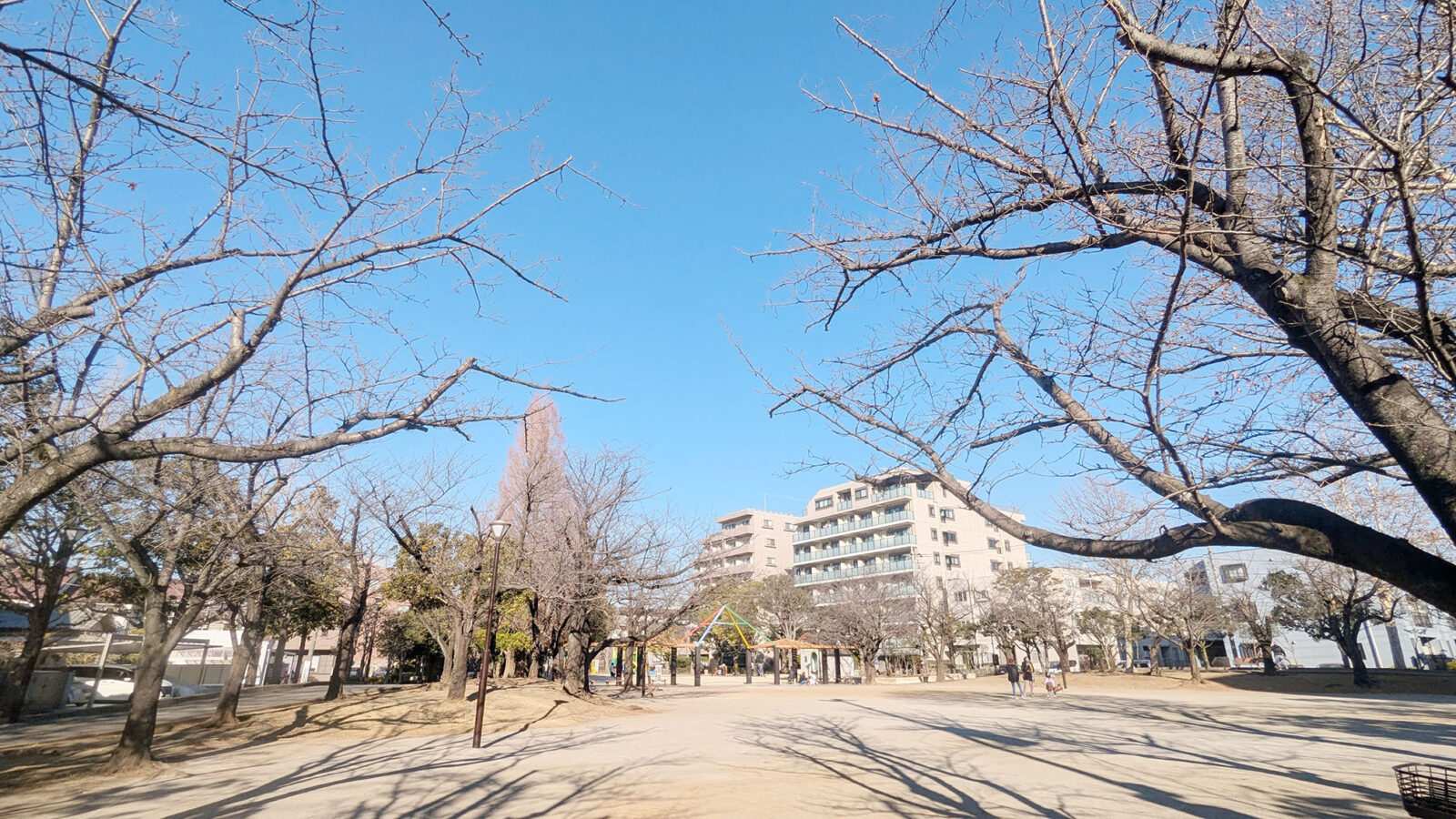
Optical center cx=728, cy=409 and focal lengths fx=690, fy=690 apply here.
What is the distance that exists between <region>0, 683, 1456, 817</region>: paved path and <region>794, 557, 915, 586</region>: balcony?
35419 millimetres

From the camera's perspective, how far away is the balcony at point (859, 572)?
51884 millimetres

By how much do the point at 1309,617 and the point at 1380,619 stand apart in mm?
4282

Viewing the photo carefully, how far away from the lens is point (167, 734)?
12.9 metres

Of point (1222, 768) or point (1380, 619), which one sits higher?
point (1380, 619)

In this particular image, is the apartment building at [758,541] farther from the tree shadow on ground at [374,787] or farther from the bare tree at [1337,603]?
the tree shadow on ground at [374,787]

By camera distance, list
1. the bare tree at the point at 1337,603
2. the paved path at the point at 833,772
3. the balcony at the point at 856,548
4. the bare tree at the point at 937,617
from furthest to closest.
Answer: the balcony at the point at 856,548, the bare tree at the point at 937,617, the bare tree at the point at 1337,603, the paved path at the point at 833,772

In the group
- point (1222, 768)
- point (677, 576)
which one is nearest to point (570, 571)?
point (677, 576)

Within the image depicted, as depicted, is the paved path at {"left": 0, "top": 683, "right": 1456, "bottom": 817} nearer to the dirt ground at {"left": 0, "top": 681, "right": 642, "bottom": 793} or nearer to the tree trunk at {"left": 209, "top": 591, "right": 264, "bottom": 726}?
the dirt ground at {"left": 0, "top": 681, "right": 642, "bottom": 793}

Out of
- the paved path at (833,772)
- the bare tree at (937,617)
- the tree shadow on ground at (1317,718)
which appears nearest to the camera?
the paved path at (833,772)

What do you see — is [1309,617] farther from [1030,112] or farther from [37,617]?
[37,617]

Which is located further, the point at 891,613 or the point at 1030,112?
the point at 891,613

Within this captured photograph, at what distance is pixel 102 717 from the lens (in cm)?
1691

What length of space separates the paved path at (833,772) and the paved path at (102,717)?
16.5 ft

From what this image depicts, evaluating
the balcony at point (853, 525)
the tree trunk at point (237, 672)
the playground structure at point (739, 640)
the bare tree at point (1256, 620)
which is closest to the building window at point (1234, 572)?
the bare tree at point (1256, 620)
